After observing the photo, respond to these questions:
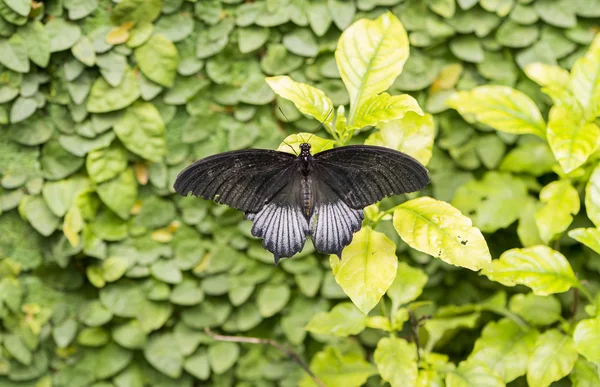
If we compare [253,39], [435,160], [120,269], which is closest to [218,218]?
[120,269]

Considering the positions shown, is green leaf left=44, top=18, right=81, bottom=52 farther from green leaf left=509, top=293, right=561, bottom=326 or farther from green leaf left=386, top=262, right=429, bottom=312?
green leaf left=509, top=293, right=561, bottom=326

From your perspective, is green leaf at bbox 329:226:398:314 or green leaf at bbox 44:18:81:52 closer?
green leaf at bbox 329:226:398:314

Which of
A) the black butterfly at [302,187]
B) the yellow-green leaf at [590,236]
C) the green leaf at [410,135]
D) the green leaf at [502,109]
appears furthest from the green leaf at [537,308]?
the black butterfly at [302,187]

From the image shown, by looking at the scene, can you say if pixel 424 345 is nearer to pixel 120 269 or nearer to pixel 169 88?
pixel 120 269

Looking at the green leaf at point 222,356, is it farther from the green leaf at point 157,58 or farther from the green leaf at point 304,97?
the green leaf at point 304,97

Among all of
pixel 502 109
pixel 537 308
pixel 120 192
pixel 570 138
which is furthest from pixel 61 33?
pixel 537 308

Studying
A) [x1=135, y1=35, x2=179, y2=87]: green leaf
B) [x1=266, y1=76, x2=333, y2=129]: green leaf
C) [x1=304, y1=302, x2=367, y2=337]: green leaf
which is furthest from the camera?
[x1=135, y1=35, x2=179, y2=87]: green leaf

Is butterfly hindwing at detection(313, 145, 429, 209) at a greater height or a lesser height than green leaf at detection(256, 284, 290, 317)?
greater

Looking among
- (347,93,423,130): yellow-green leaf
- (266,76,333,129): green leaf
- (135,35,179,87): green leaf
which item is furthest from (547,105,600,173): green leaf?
(135,35,179,87): green leaf

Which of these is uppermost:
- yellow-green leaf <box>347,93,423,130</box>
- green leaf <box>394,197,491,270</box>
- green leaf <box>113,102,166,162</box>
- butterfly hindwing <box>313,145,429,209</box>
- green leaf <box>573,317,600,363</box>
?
yellow-green leaf <box>347,93,423,130</box>
